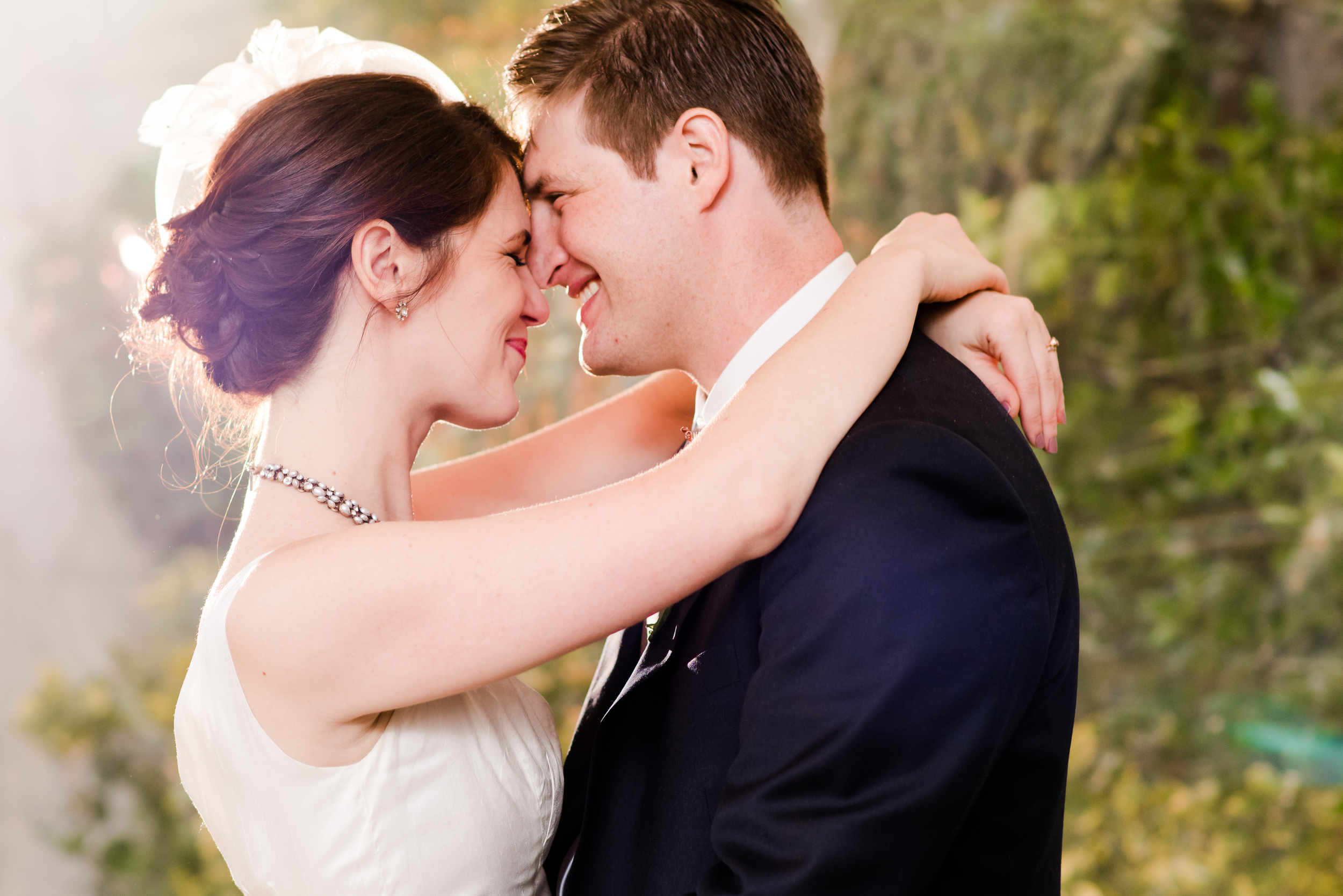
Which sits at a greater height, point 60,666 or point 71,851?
point 60,666

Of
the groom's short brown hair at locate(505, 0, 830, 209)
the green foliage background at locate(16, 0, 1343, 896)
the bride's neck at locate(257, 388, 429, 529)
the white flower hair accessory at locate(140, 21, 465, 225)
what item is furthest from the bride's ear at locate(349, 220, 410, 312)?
the green foliage background at locate(16, 0, 1343, 896)

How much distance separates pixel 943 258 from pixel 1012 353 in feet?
0.48

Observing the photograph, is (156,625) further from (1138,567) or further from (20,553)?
(1138,567)

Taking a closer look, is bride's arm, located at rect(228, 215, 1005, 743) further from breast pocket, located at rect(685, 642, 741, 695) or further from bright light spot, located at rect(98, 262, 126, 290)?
bright light spot, located at rect(98, 262, 126, 290)

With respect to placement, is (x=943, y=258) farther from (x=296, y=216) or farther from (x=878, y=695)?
(x=296, y=216)

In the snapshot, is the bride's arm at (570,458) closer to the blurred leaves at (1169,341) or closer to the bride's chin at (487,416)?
the bride's chin at (487,416)

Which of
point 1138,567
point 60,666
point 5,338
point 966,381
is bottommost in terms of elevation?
point 1138,567

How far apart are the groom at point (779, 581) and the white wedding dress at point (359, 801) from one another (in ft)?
0.38

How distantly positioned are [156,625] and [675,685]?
1.83 metres

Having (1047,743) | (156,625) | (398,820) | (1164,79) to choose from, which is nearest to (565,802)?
(398,820)

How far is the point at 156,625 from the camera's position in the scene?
2463mm

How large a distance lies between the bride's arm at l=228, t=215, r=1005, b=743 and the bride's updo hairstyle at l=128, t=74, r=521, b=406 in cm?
34

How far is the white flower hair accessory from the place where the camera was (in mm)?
1312

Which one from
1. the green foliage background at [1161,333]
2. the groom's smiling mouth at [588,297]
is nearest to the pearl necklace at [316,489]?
the groom's smiling mouth at [588,297]
